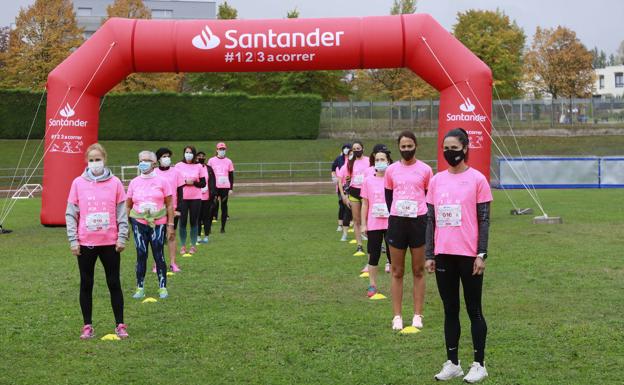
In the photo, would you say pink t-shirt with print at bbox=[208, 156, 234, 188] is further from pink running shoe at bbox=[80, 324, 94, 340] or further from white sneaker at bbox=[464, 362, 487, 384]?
white sneaker at bbox=[464, 362, 487, 384]

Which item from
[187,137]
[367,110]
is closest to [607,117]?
[367,110]

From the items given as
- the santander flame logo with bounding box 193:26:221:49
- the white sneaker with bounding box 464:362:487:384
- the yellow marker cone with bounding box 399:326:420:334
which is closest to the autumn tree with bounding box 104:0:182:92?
the santander flame logo with bounding box 193:26:221:49

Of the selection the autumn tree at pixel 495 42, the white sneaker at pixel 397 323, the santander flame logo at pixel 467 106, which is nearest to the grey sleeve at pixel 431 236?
the white sneaker at pixel 397 323

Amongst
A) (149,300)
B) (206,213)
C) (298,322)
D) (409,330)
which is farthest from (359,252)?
(409,330)

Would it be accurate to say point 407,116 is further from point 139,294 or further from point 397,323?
point 397,323

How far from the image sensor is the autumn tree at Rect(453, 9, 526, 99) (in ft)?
197

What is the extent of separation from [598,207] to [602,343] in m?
17.2

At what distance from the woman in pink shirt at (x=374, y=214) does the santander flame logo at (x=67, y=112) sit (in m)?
10.1

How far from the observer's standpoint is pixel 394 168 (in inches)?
331

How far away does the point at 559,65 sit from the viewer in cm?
6538

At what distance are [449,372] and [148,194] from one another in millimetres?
5126

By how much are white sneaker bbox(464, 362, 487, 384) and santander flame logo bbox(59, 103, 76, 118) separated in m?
14.0

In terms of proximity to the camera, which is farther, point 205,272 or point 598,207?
point 598,207

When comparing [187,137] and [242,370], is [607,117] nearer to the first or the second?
[187,137]
